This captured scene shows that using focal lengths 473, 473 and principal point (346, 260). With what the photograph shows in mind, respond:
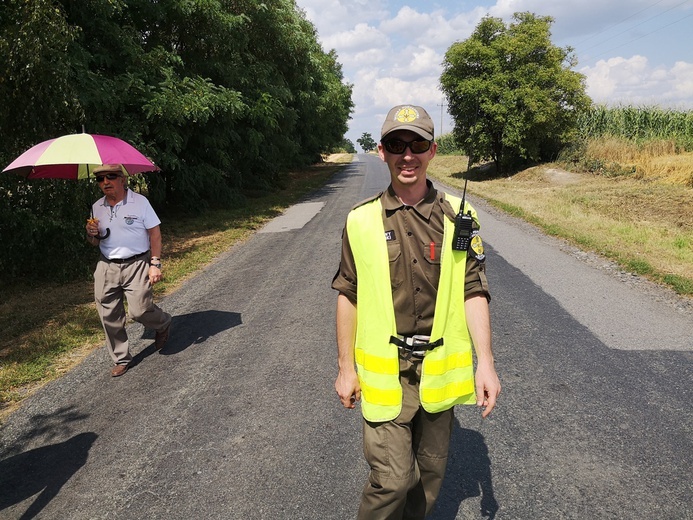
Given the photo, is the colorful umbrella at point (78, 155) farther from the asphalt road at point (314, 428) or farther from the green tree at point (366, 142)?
the green tree at point (366, 142)

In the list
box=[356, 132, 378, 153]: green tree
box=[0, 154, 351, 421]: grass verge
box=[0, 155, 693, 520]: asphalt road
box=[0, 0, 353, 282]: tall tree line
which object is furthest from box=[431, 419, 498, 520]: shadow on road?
box=[356, 132, 378, 153]: green tree

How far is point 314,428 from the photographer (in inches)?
135

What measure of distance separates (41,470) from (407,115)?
323cm

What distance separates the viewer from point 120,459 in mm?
3170

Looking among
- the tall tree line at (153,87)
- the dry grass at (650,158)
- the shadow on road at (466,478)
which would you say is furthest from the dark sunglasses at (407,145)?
the dry grass at (650,158)

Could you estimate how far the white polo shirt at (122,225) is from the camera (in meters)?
4.52

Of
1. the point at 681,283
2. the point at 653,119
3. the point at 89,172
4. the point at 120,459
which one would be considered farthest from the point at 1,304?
the point at 653,119

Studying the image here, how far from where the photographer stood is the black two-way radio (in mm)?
1926

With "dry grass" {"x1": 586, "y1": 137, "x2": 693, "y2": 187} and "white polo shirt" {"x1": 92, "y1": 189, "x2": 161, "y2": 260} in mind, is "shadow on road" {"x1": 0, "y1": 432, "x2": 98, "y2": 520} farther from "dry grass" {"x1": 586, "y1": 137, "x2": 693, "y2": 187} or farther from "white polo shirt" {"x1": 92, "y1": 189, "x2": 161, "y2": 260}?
"dry grass" {"x1": 586, "y1": 137, "x2": 693, "y2": 187}

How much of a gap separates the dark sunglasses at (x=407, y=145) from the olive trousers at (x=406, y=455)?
875mm

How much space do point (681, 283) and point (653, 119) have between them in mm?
23013

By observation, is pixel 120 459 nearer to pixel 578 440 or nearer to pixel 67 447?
pixel 67 447

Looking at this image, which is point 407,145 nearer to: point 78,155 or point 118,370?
point 78,155

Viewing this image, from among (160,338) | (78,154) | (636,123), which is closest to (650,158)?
(636,123)
